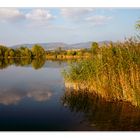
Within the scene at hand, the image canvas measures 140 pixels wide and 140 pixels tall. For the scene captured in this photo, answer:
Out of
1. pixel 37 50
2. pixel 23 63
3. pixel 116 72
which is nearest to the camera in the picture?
pixel 116 72

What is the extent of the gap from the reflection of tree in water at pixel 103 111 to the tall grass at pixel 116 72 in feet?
0.68

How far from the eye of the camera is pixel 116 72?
7.72 metres

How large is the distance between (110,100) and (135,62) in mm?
1226

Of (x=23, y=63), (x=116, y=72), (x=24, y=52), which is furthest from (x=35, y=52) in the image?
(x=116, y=72)

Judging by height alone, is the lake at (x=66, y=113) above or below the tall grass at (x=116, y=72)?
below

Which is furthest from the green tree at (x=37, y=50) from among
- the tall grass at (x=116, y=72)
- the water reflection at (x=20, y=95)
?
the tall grass at (x=116, y=72)

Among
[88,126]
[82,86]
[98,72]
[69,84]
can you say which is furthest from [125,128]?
[69,84]

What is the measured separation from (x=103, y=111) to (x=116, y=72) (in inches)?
41.7

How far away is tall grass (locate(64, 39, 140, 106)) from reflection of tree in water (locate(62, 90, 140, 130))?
0.21m

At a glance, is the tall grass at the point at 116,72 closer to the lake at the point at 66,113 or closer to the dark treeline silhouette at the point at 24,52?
the lake at the point at 66,113

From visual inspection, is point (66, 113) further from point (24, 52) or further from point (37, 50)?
point (24, 52)

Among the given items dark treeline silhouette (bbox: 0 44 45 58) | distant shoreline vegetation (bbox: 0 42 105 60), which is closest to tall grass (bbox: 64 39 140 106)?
distant shoreline vegetation (bbox: 0 42 105 60)

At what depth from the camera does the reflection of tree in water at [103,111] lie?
19.6 feet
